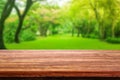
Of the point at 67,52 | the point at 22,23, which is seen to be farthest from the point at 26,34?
the point at 67,52

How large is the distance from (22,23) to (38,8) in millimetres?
238

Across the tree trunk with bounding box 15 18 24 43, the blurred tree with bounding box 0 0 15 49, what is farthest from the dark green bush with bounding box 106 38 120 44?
the blurred tree with bounding box 0 0 15 49

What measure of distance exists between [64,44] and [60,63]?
0.75 meters

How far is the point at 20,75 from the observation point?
1.93 metres

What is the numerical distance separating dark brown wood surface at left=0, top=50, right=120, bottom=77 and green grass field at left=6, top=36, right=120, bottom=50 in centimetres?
9

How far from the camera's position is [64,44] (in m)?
2.99

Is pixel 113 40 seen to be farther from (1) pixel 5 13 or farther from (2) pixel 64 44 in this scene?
(1) pixel 5 13

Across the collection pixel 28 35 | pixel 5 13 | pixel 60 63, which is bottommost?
pixel 60 63

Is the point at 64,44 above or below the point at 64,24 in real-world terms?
below

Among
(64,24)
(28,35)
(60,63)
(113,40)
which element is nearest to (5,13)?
(28,35)

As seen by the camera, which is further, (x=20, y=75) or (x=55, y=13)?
(x=55, y=13)

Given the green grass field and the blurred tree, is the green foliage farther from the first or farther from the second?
the blurred tree

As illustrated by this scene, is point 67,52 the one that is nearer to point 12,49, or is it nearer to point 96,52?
point 96,52

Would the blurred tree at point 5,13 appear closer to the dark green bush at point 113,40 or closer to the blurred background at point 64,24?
the blurred background at point 64,24
